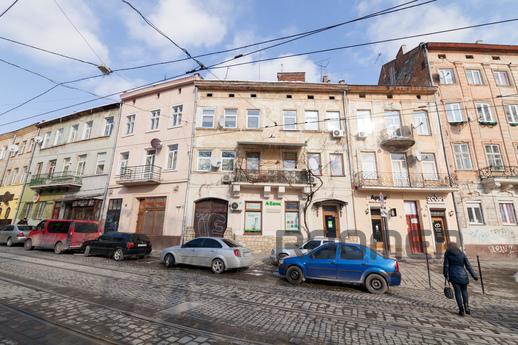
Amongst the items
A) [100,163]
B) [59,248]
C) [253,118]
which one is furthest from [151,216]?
[253,118]

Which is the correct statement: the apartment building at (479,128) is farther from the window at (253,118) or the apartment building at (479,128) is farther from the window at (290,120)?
the window at (253,118)

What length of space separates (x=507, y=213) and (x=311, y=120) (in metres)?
15.2

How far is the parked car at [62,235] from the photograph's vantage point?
14094 millimetres

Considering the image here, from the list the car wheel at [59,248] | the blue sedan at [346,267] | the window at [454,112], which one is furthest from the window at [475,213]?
the car wheel at [59,248]

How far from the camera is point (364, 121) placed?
18.5 m

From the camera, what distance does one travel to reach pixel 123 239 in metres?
12.6

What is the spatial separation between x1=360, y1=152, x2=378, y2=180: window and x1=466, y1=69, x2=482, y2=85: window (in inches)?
421

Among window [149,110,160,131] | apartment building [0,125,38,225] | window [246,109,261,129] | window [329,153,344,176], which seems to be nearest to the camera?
window [329,153,344,176]

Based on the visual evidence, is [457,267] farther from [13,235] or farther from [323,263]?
[13,235]

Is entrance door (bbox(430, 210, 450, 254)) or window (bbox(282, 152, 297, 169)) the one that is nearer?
entrance door (bbox(430, 210, 450, 254))

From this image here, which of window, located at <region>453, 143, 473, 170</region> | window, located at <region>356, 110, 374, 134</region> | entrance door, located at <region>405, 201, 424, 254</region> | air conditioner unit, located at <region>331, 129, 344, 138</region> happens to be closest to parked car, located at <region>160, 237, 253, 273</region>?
air conditioner unit, located at <region>331, 129, 344, 138</region>

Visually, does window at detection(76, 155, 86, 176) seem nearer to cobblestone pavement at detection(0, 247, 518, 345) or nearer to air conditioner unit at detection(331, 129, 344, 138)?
cobblestone pavement at detection(0, 247, 518, 345)

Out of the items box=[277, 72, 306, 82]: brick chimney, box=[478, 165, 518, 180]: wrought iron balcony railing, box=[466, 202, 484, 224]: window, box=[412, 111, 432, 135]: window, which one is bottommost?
box=[466, 202, 484, 224]: window

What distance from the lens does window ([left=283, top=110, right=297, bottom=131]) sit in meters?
18.4
